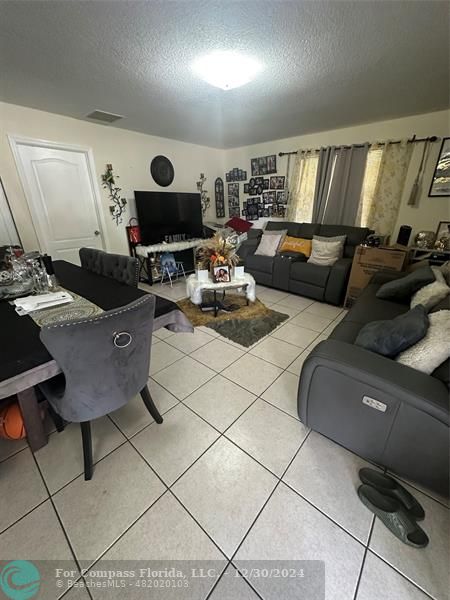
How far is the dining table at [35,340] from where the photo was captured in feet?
3.05

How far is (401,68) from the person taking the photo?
1971mm

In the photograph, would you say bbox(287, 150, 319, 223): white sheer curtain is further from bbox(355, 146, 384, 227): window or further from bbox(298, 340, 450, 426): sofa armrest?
bbox(298, 340, 450, 426): sofa armrest

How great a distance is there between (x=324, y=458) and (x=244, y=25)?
8.58ft

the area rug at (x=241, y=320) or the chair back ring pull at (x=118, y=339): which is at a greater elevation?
the chair back ring pull at (x=118, y=339)

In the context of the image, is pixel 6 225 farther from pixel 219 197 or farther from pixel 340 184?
pixel 340 184

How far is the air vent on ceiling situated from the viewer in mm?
2854

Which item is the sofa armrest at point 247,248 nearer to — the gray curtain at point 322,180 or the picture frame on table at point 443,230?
the gray curtain at point 322,180

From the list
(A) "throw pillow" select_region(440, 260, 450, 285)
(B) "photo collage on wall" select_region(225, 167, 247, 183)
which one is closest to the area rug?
(A) "throw pillow" select_region(440, 260, 450, 285)

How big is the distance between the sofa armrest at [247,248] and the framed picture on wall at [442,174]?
245cm

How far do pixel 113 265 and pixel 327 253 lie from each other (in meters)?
2.72

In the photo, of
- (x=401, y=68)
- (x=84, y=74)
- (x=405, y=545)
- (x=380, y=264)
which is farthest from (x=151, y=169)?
(x=405, y=545)

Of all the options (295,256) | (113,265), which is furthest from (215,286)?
(295,256)

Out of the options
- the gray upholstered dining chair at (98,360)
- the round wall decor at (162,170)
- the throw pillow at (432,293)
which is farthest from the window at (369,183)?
the gray upholstered dining chair at (98,360)

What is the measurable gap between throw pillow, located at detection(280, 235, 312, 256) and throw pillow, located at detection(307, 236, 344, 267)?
8.1 inches
